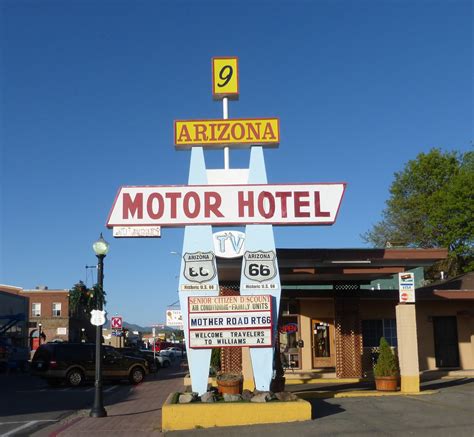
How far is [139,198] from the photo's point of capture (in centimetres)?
1342

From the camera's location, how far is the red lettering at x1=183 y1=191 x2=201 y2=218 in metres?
13.5

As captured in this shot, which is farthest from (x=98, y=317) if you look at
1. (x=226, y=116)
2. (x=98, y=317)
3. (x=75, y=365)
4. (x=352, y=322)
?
(x=75, y=365)

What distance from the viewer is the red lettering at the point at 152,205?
13391mm

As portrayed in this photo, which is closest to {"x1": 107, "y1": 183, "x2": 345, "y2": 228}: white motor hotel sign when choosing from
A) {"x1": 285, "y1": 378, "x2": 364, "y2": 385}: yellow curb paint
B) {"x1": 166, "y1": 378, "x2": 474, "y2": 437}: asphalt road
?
{"x1": 166, "y1": 378, "x2": 474, "y2": 437}: asphalt road

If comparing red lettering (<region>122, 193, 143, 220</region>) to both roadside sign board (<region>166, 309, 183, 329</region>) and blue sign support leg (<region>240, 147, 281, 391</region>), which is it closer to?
blue sign support leg (<region>240, 147, 281, 391</region>)

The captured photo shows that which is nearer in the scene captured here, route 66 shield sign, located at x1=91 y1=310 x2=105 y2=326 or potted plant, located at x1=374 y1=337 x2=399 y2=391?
route 66 shield sign, located at x1=91 y1=310 x2=105 y2=326

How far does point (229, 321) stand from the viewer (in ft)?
42.7

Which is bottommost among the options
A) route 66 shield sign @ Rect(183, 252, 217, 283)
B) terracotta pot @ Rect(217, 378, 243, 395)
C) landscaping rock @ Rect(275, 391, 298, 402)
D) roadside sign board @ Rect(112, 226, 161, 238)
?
landscaping rock @ Rect(275, 391, 298, 402)

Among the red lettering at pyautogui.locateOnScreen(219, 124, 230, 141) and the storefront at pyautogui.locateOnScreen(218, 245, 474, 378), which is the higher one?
the red lettering at pyautogui.locateOnScreen(219, 124, 230, 141)

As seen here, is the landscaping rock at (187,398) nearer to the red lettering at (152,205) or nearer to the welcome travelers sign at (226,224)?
the welcome travelers sign at (226,224)

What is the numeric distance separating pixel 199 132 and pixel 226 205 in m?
1.89

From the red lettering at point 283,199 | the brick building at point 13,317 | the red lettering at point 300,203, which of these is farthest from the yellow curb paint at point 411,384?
the brick building at point 13,317

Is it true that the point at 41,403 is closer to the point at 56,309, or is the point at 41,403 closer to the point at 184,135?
the point at 184,135

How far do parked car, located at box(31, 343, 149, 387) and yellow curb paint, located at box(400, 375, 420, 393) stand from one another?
521 inches
